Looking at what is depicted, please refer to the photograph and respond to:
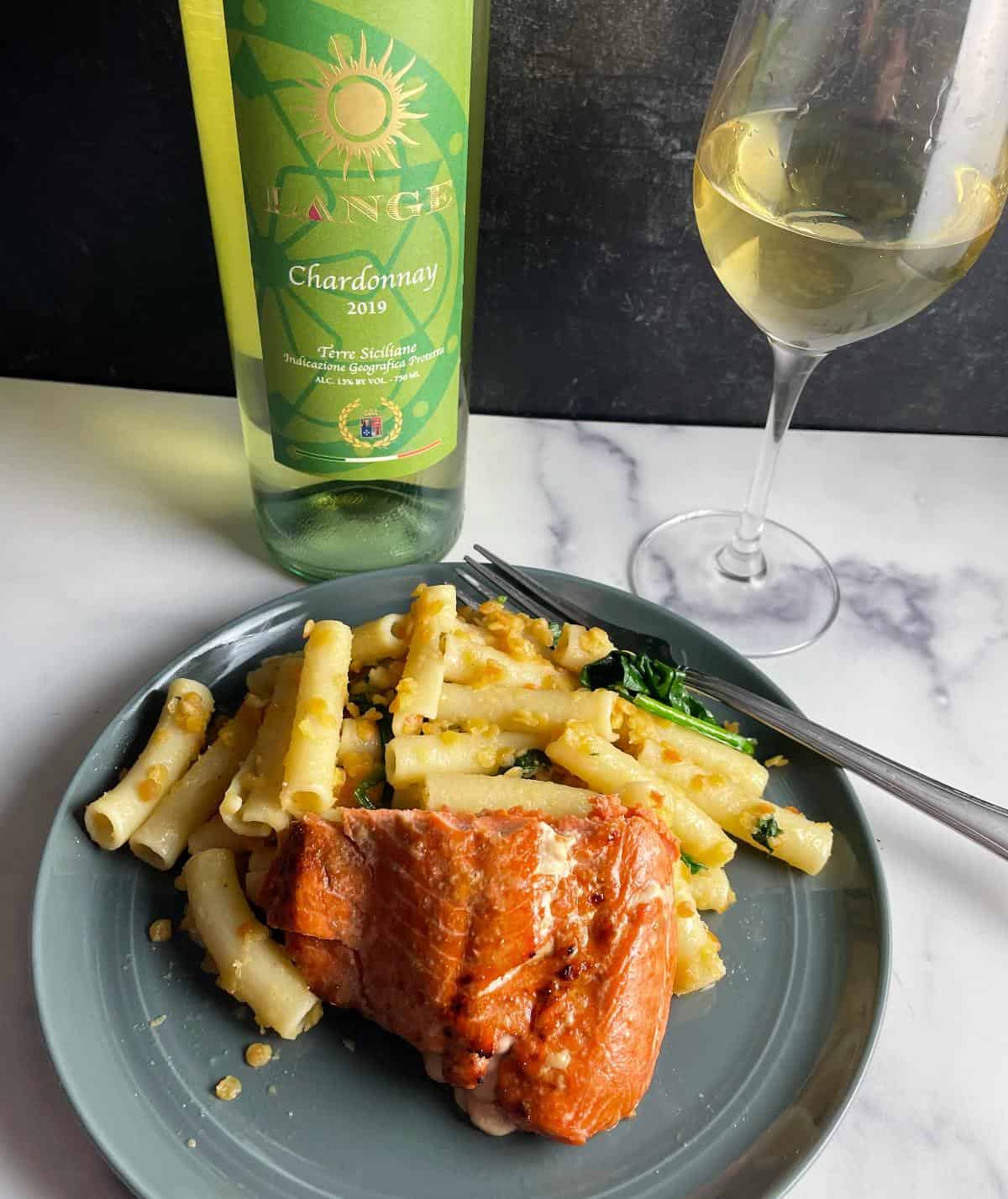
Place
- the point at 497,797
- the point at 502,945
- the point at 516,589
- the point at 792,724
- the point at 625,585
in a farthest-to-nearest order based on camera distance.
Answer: the point at 625,585 < the point at 516,589 < the point at 792,724 < the point at 497,797 < the point at 502,945

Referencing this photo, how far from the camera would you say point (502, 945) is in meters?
0.77

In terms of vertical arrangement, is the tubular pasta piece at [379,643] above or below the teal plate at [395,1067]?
above

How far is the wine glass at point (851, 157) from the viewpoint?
0.86 meters

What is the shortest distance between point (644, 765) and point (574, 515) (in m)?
0.47

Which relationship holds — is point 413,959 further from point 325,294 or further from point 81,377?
point 81,377

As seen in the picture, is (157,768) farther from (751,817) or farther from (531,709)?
(751,817)

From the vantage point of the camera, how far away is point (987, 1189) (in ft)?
2.69

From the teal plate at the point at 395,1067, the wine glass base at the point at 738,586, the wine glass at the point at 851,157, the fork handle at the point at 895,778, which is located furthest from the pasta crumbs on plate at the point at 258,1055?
the wine glass at the point at 851,157

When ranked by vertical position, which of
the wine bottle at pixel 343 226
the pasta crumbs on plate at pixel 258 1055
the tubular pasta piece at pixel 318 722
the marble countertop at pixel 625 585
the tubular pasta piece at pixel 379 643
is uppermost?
the wine bottle at pixel 343 226

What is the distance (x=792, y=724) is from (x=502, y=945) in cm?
36

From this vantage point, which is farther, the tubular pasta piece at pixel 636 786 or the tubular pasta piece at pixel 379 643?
the tubular pasta piece at pixel 379 643

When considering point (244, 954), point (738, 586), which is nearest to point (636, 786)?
point (244, 954)

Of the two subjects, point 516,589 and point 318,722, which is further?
point 516,589

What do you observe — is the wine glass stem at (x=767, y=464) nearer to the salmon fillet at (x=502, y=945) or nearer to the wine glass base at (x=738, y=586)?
the wine glass base at (x=738, y=586)
